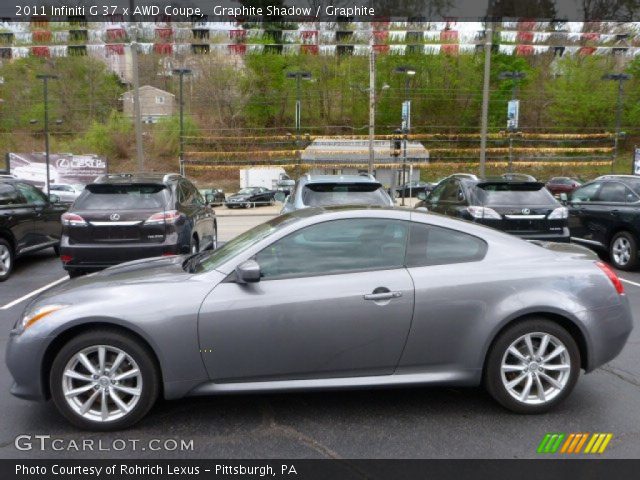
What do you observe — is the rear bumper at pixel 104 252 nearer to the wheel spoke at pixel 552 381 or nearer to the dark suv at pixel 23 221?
the dark suv at pixel 23 221

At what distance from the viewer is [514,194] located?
9203 mm

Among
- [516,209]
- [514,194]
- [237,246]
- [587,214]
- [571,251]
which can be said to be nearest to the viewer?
[237,246]

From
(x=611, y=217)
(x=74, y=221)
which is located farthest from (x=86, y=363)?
(x=611, y=217)

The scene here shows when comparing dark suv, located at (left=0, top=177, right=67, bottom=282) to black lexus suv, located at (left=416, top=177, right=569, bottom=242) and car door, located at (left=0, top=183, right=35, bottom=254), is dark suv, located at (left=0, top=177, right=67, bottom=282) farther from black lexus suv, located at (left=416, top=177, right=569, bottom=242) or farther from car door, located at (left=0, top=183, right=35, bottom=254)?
black lexus suv, located at (left=416, top=177, right=569, bottom=242)

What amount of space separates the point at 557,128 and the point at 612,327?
66053mm

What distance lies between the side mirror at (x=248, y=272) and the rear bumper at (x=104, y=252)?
14.1ft

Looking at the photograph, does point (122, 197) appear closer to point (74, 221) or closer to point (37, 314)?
point (74, 221)

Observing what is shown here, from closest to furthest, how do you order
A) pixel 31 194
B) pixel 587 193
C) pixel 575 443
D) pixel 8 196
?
pixel 575 443
pixel 8 196
pixel 31 194
pixel 587 193

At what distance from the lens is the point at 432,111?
6862 cm

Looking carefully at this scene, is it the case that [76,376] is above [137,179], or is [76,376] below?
below

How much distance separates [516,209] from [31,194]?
836 centimetres

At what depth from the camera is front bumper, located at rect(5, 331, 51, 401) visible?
3.56 m

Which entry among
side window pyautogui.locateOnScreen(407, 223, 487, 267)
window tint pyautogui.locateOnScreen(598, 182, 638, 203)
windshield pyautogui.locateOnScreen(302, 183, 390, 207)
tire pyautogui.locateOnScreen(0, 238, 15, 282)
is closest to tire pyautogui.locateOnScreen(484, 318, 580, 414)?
side window pyautogui.locateOnScreen(407, 223, 487, 267)
